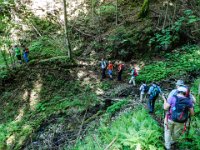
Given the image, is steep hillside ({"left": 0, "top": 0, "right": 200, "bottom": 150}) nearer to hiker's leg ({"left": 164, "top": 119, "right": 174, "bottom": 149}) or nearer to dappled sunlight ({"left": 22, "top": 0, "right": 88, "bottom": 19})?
dappled sunlight ({"left": 22, "top": 0, "right": 88, "bottom": 19})

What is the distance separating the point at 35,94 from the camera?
14430 mm

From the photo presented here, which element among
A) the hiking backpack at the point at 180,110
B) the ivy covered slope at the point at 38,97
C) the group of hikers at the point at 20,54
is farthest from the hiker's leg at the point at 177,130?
the group of hikers at the point at 20,54

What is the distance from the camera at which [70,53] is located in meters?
16.7

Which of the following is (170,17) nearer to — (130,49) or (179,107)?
(130,49)

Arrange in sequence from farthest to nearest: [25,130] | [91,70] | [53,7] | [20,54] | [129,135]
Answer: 1. [53,7]
2. [20,54]
3. [91,70]
4. [25,130]
5. [129,135]

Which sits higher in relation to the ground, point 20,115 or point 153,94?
point 153,94

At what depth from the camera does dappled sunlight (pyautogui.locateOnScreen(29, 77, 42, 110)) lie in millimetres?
13744

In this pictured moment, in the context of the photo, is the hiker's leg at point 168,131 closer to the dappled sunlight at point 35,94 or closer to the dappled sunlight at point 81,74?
the dappled sunlight at point 35,94

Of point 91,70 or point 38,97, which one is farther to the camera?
point 91,70

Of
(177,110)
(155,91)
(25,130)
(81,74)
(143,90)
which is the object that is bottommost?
(25,130)

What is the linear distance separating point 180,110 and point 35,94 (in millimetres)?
10879

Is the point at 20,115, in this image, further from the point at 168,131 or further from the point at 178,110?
the point at 178,110

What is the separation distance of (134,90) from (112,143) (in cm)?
660

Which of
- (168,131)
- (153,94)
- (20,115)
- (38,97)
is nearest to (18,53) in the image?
(38,97)
